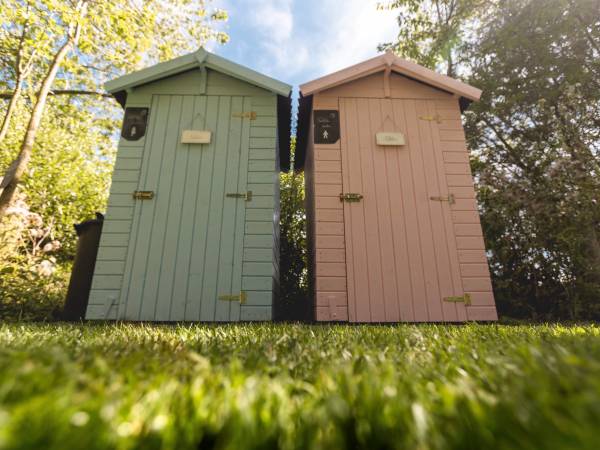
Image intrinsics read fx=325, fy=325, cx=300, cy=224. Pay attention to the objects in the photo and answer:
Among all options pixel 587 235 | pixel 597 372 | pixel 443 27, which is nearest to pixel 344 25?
pixel 443 27

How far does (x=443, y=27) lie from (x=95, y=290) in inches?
370

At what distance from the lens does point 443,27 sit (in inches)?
322

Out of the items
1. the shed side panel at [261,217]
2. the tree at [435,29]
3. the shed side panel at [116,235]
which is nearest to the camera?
the shed side panel at [116,235]

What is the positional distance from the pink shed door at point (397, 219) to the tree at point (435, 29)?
410 cm

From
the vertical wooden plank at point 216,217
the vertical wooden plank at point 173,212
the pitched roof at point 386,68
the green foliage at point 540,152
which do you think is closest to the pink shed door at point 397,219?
the pitched roof at point 386,68

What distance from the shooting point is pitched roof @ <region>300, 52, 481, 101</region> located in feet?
15.8

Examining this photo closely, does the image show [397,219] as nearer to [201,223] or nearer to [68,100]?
[201,223]

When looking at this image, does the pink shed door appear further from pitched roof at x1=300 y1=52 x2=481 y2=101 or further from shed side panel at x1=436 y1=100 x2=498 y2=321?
pitched roof at x1=300 y1=52 x2=481 y2=101

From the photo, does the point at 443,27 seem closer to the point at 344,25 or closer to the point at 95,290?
the point at 344,25

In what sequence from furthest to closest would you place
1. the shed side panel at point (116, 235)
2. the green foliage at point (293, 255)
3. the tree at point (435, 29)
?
the tree at point (435, 29), the green foliage at point (293, 255), the shed side panel at point (116, 235)

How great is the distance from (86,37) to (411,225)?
19.5ft

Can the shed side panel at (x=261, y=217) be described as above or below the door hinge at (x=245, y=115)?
below

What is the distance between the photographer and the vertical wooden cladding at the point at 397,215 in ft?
13.6

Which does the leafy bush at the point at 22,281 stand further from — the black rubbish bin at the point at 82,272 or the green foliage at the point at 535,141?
the green foliage at the point at 535,141
